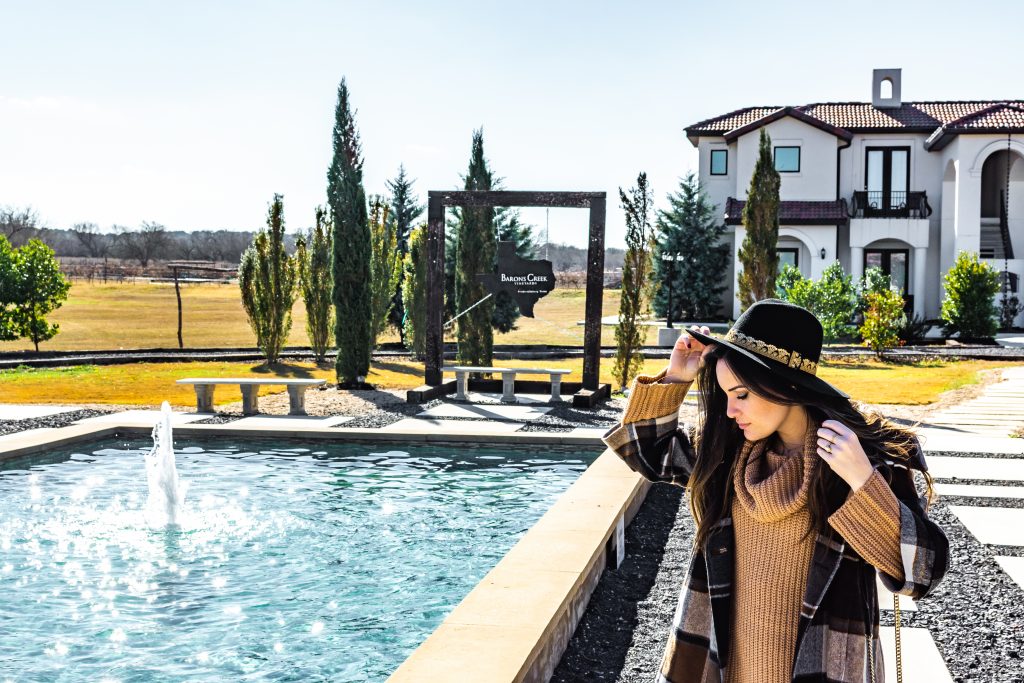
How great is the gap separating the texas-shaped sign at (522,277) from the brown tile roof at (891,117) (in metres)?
19.3

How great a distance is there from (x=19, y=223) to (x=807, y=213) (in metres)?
60.2

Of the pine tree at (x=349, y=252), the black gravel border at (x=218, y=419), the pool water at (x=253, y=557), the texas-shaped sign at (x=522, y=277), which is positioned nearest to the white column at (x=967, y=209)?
the texas-shaped sign at (x=522, y=277)

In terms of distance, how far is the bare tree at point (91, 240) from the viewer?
87.1 metres

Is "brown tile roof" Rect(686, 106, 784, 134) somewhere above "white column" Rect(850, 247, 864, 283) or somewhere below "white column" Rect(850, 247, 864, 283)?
above

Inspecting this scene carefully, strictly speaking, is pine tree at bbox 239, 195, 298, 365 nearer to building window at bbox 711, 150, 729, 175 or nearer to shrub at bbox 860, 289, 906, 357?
shrub at bbox 860, 289, 906, 357

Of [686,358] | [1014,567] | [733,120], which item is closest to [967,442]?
[1014,567]

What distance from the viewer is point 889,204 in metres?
32.8

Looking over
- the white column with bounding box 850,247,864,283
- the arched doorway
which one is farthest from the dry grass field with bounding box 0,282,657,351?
the arched doorway

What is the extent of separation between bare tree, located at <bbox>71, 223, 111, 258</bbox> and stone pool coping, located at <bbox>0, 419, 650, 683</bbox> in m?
86.0

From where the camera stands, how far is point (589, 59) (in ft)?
66.6

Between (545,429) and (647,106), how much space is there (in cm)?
1544

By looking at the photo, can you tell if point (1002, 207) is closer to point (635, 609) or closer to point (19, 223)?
point (635, 609)

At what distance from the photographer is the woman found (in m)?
2.14

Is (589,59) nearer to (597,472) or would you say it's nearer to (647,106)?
(647,106)
